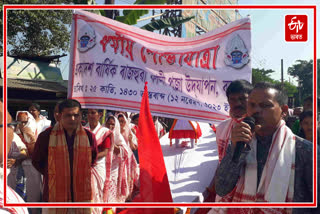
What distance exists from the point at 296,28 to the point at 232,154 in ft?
2.49

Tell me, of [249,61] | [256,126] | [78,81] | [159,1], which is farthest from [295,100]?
[159,1]

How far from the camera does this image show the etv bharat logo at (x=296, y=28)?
5.06ft

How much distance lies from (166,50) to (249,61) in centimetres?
54

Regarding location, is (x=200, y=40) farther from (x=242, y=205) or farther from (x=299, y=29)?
(x=242, y=205)

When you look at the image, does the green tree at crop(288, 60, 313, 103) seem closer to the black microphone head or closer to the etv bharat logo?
the etv bharat logo

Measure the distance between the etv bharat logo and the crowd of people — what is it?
0.32m

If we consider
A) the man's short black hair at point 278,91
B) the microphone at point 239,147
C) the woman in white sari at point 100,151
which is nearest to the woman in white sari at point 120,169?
the woman in white sari at point 100,151

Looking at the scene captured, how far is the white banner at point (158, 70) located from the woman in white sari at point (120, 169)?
171cm

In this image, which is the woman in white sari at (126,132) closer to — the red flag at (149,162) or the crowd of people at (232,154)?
the crowd of people at (232,154)

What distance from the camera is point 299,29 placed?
1.55 m

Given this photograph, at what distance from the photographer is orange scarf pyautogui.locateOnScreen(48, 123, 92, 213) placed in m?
1.99

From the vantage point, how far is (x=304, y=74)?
5.01 feet

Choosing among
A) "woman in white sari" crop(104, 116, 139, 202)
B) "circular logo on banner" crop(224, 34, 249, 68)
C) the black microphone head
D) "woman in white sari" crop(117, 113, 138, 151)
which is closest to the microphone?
the black microphone head

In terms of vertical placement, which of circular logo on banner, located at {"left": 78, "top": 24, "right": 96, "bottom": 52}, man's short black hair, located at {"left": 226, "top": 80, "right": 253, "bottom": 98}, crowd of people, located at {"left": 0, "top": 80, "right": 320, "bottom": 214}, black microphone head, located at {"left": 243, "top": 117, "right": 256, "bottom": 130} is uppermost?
circular logo on banner, located at {"left": 78, "top": 24, "right": 96, "bottom": 52}
